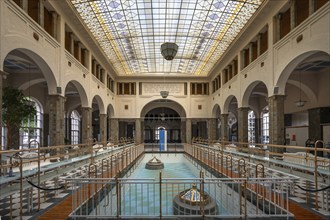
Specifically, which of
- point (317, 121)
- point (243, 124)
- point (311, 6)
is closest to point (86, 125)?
point (243, 124)

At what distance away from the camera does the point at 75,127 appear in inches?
1179

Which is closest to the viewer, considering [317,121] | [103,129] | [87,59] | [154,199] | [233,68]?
[154,199]

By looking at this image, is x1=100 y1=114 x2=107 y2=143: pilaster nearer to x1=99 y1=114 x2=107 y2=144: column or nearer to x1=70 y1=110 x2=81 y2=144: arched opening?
x1=99 y1=114 x2=107 y2=144: column

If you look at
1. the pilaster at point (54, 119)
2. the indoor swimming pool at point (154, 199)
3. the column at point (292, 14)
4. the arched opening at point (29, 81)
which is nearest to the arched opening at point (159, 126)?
the arched opening at point (29, 81)

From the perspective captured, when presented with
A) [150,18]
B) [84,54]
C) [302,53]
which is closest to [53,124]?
[84,54]

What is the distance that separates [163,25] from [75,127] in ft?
61.8

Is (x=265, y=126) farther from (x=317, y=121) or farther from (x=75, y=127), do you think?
(x=75, y=127)

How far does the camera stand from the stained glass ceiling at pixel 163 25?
1310 cm

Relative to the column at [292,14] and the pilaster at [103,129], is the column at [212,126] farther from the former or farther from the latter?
the column at [292,14]

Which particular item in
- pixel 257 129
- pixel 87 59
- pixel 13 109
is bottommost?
pixel 257 129

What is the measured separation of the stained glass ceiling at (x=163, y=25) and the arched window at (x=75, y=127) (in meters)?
10.3

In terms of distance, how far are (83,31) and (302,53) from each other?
1109cm

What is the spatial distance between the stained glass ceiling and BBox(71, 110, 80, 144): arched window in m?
10.3

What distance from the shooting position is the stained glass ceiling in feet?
43.0
